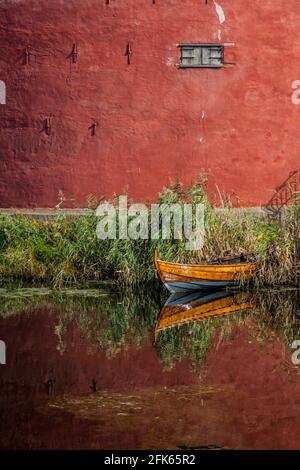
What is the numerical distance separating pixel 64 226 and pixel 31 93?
2477 millimetres

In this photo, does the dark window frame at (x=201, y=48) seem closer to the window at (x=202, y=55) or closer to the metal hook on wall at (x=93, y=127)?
the window at (x=202, y=55)

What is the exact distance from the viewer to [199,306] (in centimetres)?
1251

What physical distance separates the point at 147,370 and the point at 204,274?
4105 mm

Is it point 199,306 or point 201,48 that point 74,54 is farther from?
point 199,306

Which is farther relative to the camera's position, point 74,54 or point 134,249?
point 74,54

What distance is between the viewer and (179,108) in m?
15.4

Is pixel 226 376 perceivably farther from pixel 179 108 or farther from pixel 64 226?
pixel 179 108

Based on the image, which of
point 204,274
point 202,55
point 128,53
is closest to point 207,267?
point 204,274

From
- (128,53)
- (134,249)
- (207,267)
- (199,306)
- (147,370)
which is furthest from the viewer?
(128,53)

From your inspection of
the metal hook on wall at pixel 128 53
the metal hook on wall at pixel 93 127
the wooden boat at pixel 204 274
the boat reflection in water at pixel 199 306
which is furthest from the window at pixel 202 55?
the boat reflection in water at pixel 199 306

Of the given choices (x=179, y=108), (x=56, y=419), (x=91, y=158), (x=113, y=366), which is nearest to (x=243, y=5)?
(x=179, y=108)

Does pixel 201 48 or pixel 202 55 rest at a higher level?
pixel 201 48

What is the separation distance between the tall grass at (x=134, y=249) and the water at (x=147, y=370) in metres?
0.47

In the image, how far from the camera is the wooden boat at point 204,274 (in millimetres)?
13102
